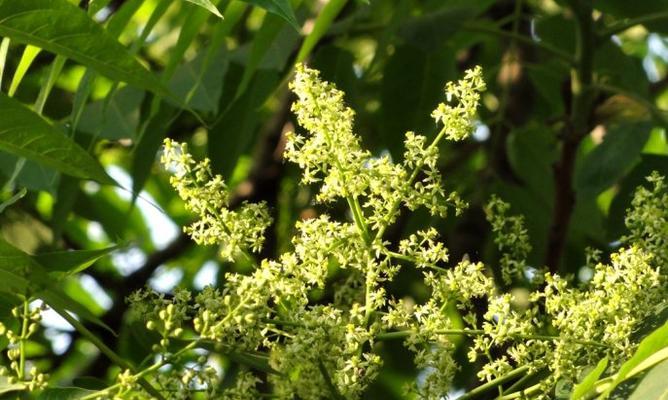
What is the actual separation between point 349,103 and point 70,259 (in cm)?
101

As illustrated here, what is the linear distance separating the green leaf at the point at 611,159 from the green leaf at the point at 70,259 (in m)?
1.09

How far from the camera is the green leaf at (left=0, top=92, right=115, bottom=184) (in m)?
1.36

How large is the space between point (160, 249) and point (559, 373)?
2.17 meters

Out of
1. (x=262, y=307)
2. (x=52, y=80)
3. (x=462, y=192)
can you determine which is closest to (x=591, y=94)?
(x=462, y=192)

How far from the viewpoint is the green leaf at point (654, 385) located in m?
1.13

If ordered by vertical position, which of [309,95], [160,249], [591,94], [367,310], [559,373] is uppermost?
[160,249]

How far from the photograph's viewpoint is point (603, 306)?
1284mm

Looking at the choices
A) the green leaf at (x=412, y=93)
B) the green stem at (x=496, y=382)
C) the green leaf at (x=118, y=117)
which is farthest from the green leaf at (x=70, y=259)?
the green leaf at (x=412, y=93)

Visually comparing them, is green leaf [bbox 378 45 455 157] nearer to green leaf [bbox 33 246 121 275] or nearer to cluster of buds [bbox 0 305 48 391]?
green leaf [bbox 33 246 121 275]

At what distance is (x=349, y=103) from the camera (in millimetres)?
2301

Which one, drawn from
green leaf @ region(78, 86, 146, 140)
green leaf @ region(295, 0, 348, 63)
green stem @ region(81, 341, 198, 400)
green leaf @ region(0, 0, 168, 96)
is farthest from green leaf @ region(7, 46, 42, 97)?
green leaf @ region(78, 86, 146, 140)

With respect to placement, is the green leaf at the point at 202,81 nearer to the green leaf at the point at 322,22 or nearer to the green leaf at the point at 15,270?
the green leaf at the point at 322,22

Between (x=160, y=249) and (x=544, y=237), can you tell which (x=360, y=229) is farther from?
(x=160, y=249)

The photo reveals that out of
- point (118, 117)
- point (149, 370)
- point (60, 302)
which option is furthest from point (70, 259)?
point (118, 117)
